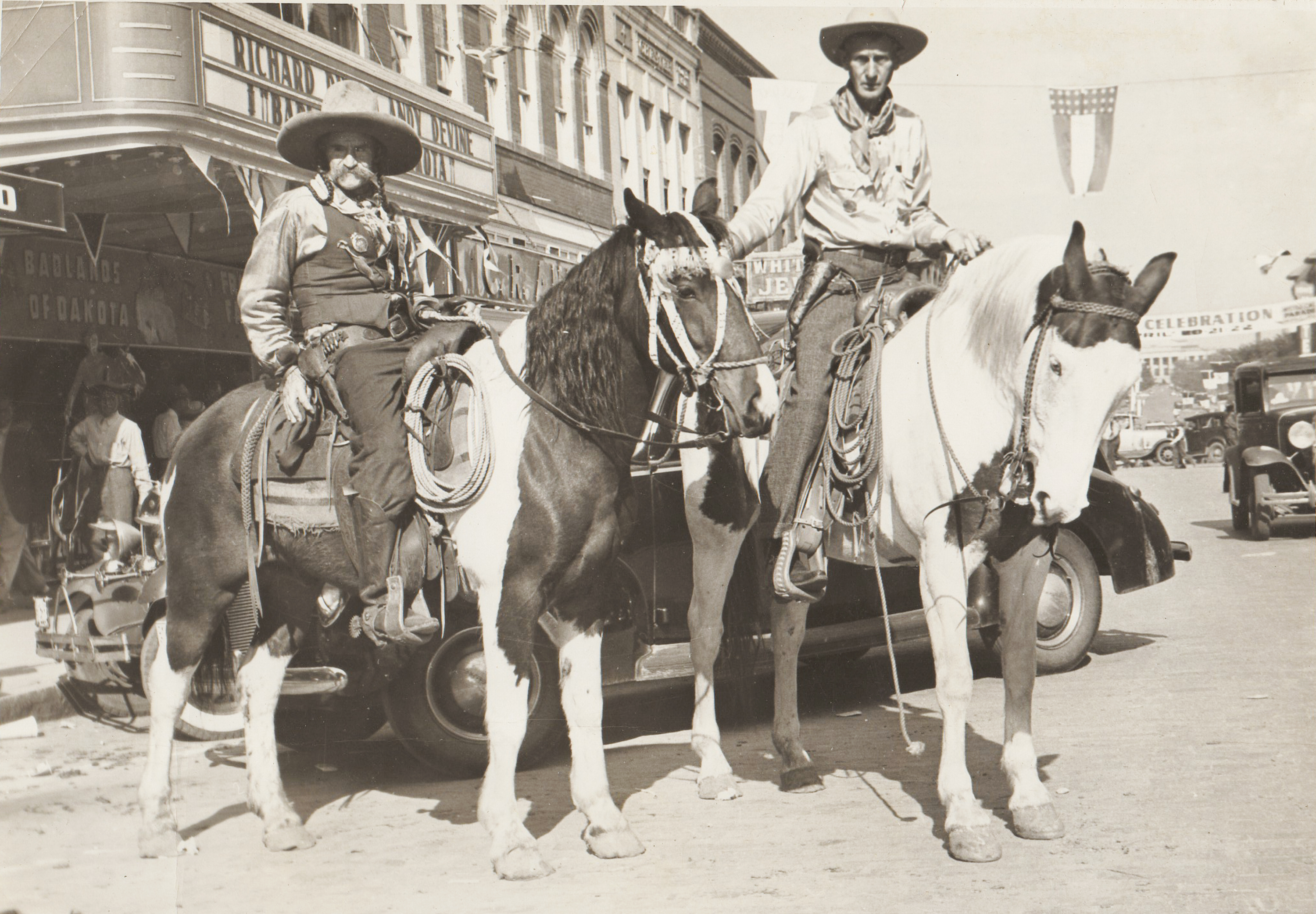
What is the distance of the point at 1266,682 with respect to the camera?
598 centimetres

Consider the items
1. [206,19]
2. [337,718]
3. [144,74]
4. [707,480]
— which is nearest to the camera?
[707,480]

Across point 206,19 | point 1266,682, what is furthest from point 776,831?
point 206,19

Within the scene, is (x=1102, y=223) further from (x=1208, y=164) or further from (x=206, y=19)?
(x=206, y=19)

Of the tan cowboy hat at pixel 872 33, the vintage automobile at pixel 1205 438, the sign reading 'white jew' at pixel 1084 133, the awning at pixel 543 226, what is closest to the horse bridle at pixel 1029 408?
the tan cowboy hat at pixel 872 33

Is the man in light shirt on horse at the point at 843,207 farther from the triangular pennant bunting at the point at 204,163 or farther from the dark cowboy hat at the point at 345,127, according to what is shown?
the triangular pennant bunting at the point at 204,163

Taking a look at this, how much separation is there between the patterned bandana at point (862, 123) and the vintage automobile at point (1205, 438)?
28.3 meters

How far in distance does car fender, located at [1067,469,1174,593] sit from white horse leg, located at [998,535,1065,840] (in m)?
2.72

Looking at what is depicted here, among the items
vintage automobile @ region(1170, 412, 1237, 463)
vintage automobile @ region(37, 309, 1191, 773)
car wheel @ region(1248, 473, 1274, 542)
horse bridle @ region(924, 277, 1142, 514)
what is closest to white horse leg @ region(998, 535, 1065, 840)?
horse bridle @ region(924, 277, 1142, 514)

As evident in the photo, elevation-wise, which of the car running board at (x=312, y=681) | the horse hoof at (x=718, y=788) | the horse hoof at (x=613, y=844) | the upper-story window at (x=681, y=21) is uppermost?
the upper-story window at (x=681, y=21)

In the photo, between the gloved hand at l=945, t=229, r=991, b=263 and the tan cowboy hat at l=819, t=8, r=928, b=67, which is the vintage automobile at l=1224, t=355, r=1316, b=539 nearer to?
the gloved hand at l=945, t=229, r=991, b=263

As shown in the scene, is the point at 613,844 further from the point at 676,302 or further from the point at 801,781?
the point at 676,302

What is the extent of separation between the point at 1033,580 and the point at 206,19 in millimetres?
5566

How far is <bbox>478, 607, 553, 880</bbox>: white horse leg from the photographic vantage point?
3799mm

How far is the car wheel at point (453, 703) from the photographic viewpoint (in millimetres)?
5000
